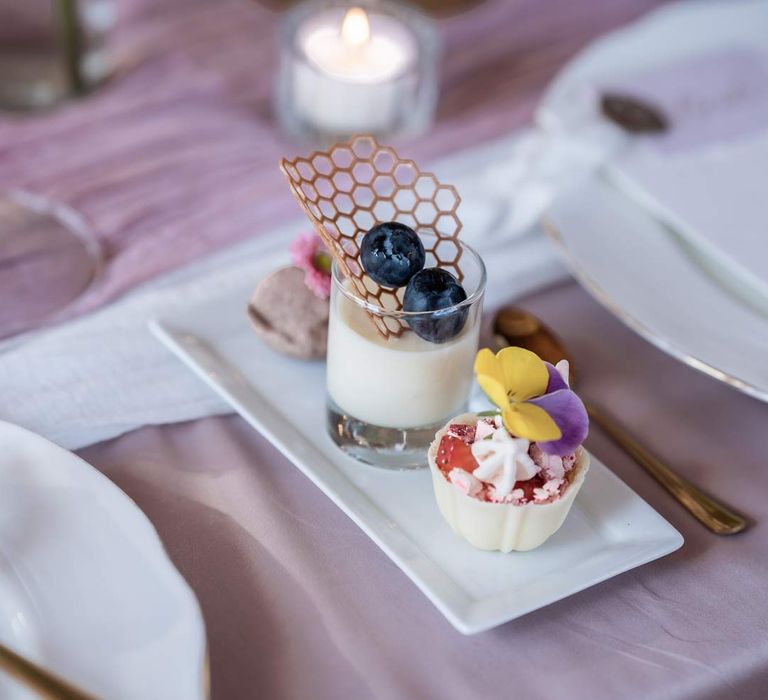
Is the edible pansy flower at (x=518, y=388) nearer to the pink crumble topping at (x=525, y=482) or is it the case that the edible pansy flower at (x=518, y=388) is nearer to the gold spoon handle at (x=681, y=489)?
the pink crumble topping at (x=525, y=482)

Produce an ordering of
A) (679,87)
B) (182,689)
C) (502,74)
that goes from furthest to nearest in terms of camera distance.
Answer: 1. (502,74)
2. (679,87)
3. (182,689)

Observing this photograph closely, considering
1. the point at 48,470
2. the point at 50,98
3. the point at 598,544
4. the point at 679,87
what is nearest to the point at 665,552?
the point at 598,544

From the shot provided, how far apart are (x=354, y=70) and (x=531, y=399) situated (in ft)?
1.49

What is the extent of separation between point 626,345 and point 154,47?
0.55m

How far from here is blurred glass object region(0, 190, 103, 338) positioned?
73 centimetres

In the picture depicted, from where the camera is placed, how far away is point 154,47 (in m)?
1.01

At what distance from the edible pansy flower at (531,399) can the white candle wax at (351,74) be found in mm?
426

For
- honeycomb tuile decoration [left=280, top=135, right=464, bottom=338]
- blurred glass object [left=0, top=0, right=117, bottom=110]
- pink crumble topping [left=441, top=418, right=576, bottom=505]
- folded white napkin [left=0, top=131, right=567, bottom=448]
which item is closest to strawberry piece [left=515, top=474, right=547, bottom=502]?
pink crumble topping [left=441, top=418, right=576, bottom=505]

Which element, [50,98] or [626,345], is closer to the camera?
[626,345]

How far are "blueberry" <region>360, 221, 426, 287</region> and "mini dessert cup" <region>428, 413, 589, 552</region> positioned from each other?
0.27 ft

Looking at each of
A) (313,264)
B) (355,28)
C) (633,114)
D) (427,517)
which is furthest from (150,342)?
(633,114)

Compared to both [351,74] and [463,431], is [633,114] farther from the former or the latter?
[463,431]

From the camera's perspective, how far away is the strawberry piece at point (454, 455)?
1.78ft

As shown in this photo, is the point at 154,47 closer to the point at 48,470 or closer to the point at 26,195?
the point at 26,195
